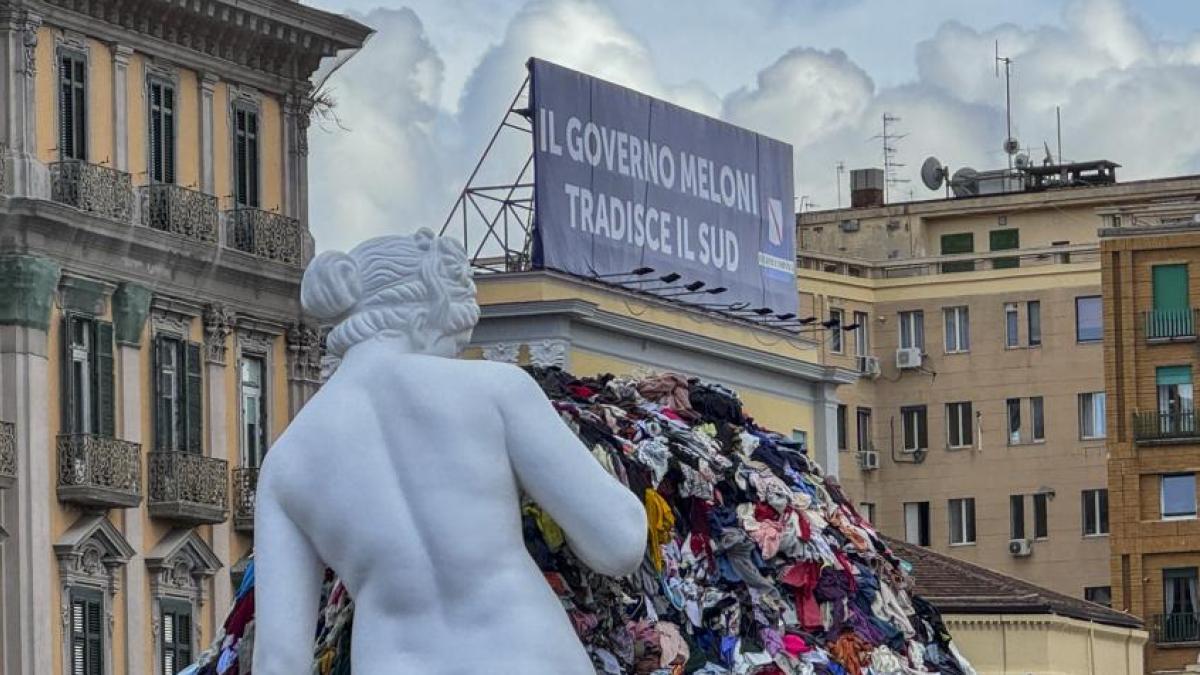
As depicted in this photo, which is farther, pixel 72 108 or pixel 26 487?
pixel 72 108

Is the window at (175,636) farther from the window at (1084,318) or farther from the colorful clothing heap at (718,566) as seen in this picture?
the window at (1084,318)

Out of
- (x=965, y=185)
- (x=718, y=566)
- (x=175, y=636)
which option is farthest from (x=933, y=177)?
(x=718, y=566)

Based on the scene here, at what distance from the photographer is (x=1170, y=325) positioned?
94062 mm

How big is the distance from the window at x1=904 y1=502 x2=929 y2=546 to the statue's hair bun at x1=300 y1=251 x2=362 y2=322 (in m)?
89.9

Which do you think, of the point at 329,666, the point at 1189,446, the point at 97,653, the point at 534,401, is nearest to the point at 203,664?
the point at 329,666

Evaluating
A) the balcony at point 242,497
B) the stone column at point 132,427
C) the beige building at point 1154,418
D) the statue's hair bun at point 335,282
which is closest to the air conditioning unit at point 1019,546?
the beige building at point 1154,418

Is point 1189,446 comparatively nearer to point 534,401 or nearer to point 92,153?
point 92,153

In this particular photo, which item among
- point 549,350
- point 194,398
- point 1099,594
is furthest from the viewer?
point 1099,594

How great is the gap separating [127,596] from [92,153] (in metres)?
5.04

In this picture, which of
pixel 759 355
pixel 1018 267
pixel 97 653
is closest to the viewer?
pixel 97 653

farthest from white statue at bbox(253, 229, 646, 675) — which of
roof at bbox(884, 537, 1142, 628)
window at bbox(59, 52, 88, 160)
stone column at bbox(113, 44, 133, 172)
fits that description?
roof at bbox(884, 537, 1142, 628)

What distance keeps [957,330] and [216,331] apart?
47.7 metres

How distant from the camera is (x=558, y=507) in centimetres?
1127

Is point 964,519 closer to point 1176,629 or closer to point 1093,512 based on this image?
point 1093,512
